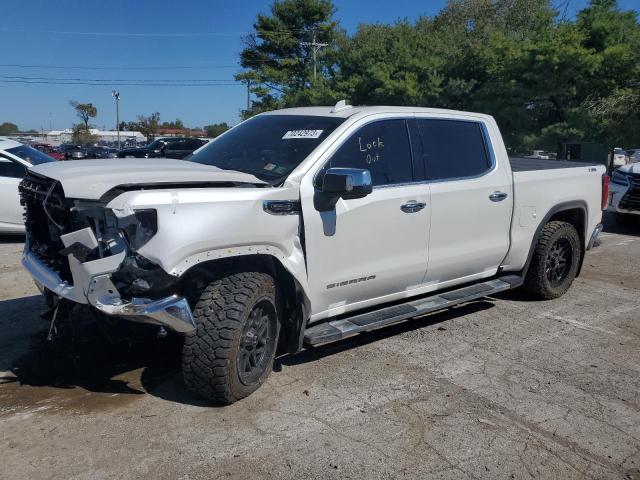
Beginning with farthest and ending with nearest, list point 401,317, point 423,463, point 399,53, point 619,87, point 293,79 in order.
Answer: point 293,79 < point 399,53 < point 619,87 < point 401,317 < point 423,463

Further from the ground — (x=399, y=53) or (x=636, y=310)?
(x=399, y=53)

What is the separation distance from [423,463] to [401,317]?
1504 mm

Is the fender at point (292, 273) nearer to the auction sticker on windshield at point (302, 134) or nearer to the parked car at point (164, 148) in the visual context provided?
the auction sticker on windshield at point (302, 134)

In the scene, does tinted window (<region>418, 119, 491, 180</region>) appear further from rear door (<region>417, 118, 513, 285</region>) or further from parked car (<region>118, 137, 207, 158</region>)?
parked car (<region>118, 137, 207, 158</region>)

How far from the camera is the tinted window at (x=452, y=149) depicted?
5.04 metres

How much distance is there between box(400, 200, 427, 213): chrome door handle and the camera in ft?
15.2

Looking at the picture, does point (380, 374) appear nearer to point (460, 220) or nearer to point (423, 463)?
point (423, 463)

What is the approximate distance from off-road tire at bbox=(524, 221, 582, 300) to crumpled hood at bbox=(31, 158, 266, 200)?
3390 millimetres

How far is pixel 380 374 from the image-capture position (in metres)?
4.46

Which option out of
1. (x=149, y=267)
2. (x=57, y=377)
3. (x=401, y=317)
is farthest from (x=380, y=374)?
(x=57, y=377)

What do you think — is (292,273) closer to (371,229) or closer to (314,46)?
(371,229)

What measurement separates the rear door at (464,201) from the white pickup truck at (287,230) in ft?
0.05

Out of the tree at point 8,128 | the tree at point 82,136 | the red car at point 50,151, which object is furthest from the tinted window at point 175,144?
the tree at point 8,128

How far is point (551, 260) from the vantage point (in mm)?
6359
